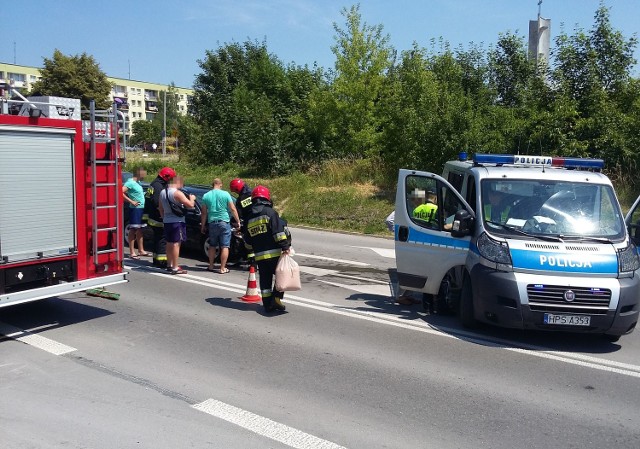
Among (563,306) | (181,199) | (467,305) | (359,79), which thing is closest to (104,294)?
(181,199)

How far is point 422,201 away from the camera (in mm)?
8523

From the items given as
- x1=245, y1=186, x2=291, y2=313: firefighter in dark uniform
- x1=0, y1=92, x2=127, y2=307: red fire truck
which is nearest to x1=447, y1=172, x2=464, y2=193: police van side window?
x1=245, y1=186, x2=291, y2=313: firefighter in dark uniform

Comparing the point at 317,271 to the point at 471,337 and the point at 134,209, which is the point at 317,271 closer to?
the point at 134,209

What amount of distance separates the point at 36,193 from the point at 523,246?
18.7ft

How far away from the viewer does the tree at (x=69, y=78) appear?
5116 centimetres

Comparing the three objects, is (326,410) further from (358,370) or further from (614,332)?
(614,332)

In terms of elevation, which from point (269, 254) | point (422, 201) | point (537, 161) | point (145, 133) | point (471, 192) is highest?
point (145, 133)

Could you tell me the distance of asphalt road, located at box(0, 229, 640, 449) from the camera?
473 centimetres

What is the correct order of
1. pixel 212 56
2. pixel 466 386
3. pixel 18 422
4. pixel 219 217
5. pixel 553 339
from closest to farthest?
pixel 18 422 < pixel 466 386 < pixel 553 339 < pixel 219 217 < pixel 212 56

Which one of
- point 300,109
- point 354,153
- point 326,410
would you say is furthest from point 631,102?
point 326,410

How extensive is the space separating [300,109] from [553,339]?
938 inches

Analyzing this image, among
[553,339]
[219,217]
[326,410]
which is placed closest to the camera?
[326,410]

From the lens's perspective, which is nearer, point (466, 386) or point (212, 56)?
point (466, 386)

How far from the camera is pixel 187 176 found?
100.0 ft
